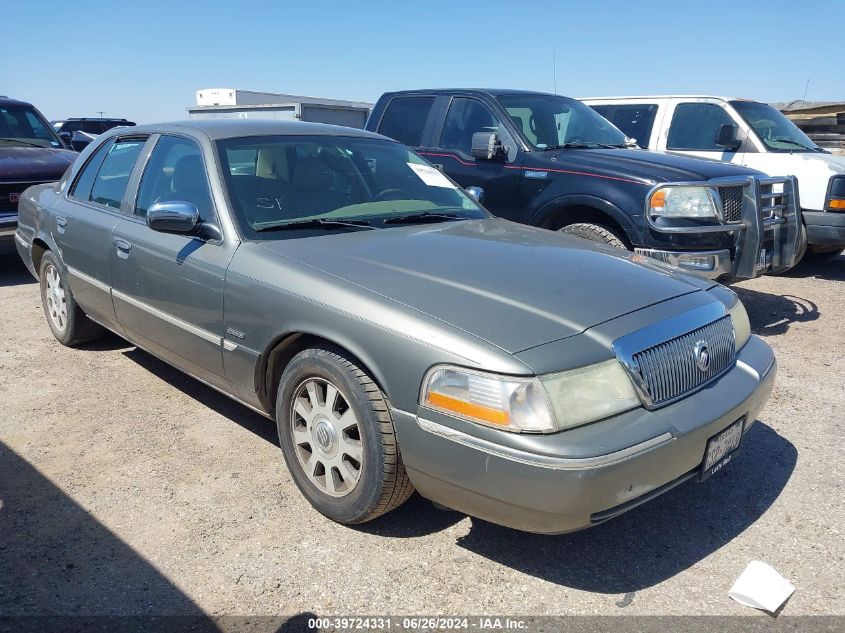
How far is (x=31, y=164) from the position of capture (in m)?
7.80

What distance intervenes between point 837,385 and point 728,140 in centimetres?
368

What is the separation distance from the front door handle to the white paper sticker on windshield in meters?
1.71

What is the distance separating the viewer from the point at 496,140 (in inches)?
240

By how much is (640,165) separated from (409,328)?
3.61m

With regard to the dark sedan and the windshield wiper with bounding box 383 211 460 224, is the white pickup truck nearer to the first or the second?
the dark sedan

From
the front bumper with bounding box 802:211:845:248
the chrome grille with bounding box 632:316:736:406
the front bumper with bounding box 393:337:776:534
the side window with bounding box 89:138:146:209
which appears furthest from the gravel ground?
the front bumper with bounding box 802:211:845:248

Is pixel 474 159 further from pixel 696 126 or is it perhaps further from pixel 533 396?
pixel 533 396

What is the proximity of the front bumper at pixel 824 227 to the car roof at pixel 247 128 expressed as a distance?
533 centimetres

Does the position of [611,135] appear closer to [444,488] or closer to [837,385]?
[837,385]

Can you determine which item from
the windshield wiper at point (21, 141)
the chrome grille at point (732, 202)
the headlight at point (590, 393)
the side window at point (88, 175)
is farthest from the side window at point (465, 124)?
the windshield wiper at point (21, 141)

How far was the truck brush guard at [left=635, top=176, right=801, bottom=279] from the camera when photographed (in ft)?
17.0

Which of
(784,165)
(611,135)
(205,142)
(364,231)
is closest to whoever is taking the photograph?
(364,231)

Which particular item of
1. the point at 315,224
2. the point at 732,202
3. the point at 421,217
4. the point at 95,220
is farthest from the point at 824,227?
the point at 95,220

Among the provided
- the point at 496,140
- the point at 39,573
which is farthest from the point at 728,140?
the point at 39,573
